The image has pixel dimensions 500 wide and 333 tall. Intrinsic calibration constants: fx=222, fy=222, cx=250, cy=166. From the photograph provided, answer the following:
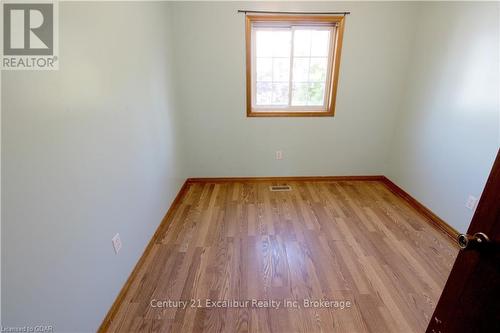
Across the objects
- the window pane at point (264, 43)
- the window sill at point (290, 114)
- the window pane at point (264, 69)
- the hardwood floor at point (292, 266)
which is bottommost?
the hardwood floor at point (292, 266)

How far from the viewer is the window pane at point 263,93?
2754mm

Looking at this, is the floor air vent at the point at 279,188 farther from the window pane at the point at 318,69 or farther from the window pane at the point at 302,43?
the window pane at the point at 302,43

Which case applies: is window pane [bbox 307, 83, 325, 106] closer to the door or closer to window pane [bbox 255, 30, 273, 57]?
window pane [bbox 255, 30, 273, 57]

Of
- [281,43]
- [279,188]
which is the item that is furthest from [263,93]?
[279,188]

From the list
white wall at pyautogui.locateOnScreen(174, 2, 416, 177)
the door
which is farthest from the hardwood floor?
the door

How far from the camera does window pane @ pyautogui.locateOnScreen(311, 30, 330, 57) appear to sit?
2.57m

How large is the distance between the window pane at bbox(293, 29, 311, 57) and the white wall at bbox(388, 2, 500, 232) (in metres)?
1.16

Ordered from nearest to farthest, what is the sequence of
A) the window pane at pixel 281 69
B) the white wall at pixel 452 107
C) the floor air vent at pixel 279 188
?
the white wall at pixel 452 107
the window pane at pixel 281 69
the floor air vent at pixel 279 188

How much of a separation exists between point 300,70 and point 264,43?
529 millimetres

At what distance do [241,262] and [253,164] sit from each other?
1494 mm

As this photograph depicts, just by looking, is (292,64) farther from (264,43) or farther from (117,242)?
(117,242)

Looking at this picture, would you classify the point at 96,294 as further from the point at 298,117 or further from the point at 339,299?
the point at 298,117

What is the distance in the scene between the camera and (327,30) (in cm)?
254

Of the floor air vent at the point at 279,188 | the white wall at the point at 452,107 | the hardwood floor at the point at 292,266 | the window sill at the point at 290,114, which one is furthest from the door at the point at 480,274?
the window sill at the point at 290,114
